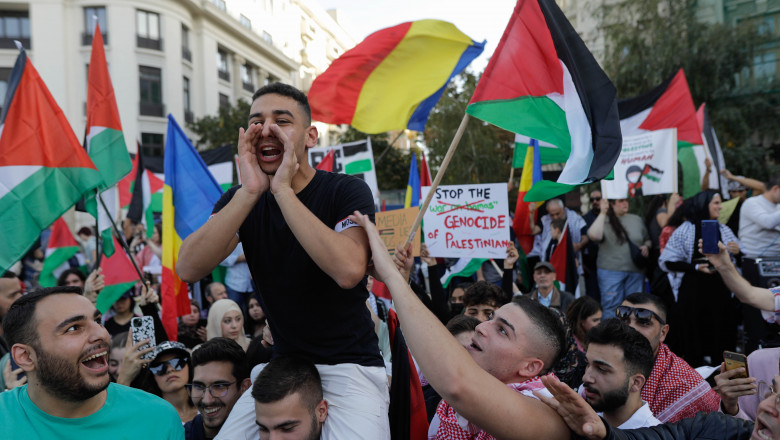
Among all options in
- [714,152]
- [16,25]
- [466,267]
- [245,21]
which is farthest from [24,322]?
[245,21]

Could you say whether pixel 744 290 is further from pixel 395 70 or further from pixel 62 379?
pixel 62 379

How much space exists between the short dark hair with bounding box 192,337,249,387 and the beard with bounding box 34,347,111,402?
117cm

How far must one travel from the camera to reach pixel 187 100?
1391 inches

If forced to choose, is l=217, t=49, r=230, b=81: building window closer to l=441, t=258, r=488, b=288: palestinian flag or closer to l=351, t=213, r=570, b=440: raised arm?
l=441, t=258, r=488, b=288: palestinian flag

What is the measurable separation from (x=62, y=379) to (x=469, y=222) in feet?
14.8

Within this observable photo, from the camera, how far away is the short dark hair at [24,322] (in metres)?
2.62

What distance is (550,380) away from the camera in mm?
1958

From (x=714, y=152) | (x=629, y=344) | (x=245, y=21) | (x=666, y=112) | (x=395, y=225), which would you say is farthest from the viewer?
(x=245, y=21)

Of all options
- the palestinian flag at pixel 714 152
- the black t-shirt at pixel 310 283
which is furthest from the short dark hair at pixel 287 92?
the palestinian flag at pixel 714 152

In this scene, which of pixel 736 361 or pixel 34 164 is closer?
pixel 736 361

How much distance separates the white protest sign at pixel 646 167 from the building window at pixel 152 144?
2853 cm

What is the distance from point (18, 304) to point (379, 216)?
7.83 feet

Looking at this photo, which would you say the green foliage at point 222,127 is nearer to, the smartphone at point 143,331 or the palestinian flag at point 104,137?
the palestinian flag at point 104,137

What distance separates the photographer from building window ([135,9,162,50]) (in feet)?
106
